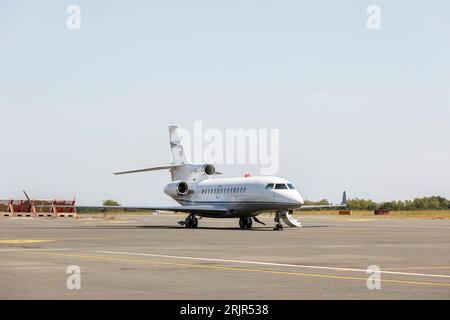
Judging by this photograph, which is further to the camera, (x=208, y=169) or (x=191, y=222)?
(x=208, y=169)

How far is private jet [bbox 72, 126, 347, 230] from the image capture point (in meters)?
51.6

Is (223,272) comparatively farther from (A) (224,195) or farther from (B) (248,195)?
(A) (224,195)

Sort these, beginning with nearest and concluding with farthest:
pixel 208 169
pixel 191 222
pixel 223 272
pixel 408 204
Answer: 1. pixel 223 272
2. pixel 191 222
3. pixel 208 169
4. pixel 408 204

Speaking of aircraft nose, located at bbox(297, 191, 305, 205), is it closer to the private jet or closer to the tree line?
the private jet

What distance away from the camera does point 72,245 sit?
29.7m

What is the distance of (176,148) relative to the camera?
67.7m

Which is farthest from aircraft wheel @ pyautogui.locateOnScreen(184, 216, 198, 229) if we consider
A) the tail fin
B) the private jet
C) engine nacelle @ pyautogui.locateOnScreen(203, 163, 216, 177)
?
the tail fin

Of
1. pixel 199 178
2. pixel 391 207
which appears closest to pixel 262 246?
pixel 199 178

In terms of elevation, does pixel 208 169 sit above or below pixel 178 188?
above

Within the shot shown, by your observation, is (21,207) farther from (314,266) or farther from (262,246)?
(314,266)

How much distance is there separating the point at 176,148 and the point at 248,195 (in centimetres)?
A: 1547

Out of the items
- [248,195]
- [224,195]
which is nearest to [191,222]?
[224,195]
